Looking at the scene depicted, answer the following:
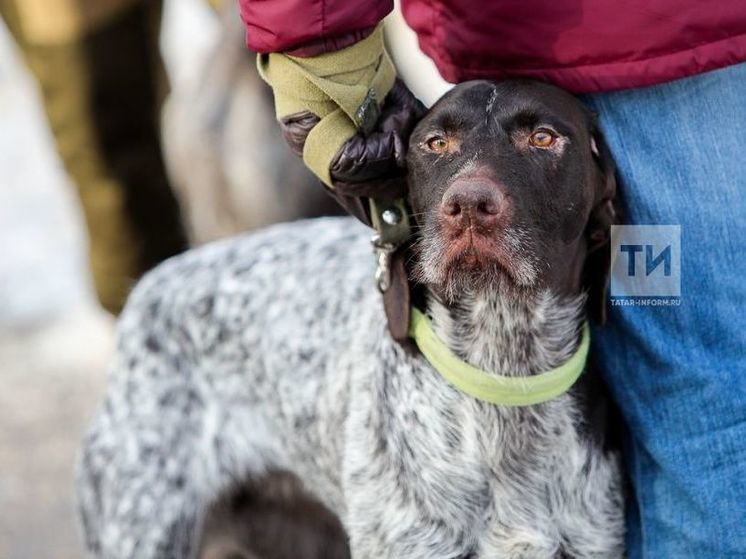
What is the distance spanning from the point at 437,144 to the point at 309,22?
34 centimetres

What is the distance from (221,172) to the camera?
4699 millimetres

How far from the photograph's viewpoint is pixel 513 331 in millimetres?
2711

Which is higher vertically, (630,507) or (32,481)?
(630,507)

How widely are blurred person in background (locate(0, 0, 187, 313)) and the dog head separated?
2.77 m

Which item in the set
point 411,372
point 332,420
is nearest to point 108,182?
point 332,420

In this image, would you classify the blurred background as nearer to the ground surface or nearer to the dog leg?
the ground surface

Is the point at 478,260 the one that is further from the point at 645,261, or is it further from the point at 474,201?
the point at 645,261

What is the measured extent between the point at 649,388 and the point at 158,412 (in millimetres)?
1385

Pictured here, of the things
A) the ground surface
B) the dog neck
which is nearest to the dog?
the dog neck

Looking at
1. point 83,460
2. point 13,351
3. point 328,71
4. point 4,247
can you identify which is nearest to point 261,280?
point 83,460

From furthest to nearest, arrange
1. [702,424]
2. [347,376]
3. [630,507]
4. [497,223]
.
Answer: [347,376], [630,507], [702,424], [497,223]

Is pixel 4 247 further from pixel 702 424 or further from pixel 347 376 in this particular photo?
pixel 702 424

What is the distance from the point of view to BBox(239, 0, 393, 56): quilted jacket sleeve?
7.79 feet

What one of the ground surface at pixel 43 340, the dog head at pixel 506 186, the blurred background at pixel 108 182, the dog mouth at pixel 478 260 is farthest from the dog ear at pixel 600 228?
the ground surface at pixel 43 340
